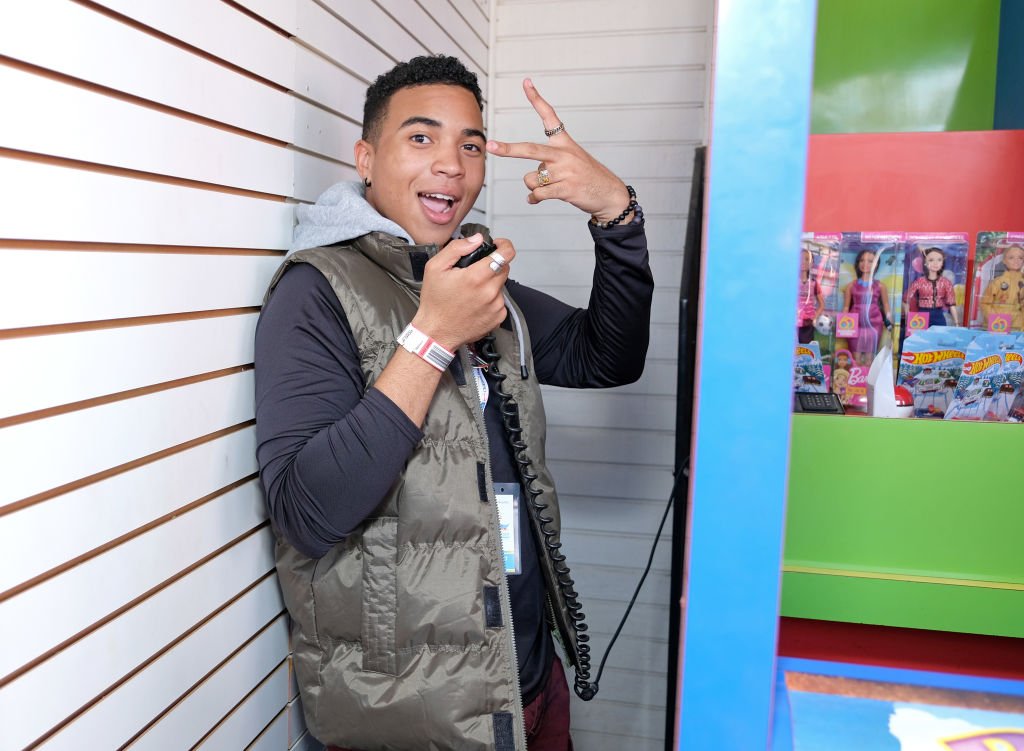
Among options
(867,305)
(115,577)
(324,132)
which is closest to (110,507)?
(115,577)

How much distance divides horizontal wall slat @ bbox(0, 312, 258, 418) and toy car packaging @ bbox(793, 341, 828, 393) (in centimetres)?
109

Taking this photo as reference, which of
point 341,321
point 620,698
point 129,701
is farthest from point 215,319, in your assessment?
point 620,698

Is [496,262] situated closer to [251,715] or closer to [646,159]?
[251,715]

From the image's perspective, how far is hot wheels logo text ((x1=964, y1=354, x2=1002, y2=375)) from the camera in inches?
54.3

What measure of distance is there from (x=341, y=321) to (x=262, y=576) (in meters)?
0.59

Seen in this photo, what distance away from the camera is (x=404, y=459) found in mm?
1302

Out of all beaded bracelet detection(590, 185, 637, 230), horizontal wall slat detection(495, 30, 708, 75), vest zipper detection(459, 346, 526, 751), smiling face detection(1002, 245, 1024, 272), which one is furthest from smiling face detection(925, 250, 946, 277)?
horizontal wall slat detection(495, 30, 708, 75)

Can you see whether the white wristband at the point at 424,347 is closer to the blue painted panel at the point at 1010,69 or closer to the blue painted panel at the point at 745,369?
the blue painted panel at the point at 745,369

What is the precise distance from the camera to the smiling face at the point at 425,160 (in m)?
1.67

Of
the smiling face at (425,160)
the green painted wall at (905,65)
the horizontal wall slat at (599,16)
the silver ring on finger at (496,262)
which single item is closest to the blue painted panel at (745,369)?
the silver ring on finger at (496,262)

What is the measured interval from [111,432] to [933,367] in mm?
1394

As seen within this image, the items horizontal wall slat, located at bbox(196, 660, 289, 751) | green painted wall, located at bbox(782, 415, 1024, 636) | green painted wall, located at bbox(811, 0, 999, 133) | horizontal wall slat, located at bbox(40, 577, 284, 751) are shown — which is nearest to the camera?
horizontal wall slat, located at bbox(40, 577, 284, 751)

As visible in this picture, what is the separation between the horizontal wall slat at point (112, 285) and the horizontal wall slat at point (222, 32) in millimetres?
358

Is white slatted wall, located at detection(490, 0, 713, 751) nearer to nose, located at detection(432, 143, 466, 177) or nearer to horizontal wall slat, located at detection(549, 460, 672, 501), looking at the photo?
horizontal wall slat, located at detection(549, 460, 672, 501)
